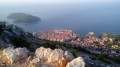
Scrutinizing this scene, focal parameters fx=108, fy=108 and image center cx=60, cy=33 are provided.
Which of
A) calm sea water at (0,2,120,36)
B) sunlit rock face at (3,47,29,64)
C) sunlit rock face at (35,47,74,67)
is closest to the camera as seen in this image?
sunlit rock face at (35,47,74,67)

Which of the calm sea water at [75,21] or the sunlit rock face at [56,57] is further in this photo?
the calm sea water at [75,21]

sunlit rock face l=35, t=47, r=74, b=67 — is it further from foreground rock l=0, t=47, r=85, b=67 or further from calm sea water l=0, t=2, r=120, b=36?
calm sea water l=0, t=2, r=120, b=36

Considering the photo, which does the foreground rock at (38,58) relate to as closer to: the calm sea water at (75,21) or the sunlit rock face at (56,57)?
the sunlit rock face at (56,57)

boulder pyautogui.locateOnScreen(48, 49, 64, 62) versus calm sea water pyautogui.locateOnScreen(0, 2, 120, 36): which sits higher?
boulder pyautogui.locateOnScreen(48, 49, 64, 62)

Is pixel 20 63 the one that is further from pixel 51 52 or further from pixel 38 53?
pixel 51 52

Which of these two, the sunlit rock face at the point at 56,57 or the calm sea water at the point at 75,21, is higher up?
the sunlit rock face at the point at 56,57

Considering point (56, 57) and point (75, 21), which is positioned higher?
point (56, 57)

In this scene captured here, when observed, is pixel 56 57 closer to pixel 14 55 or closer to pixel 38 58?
pixel 38 58

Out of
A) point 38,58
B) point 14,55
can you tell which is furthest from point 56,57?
point 14,55

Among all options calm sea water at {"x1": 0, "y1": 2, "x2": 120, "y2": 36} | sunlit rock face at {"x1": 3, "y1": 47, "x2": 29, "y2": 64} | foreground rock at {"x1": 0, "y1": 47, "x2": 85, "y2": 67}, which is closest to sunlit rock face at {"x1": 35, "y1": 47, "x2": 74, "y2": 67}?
foreground rock at {"x1": 0, "y1": 47, "x2": 85, "y2": 67}

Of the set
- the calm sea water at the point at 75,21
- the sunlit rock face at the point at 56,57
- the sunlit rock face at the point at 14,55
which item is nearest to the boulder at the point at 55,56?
the sunlit rock face at the point at 56,57

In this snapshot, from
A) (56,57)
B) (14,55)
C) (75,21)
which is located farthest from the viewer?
(75,21)
